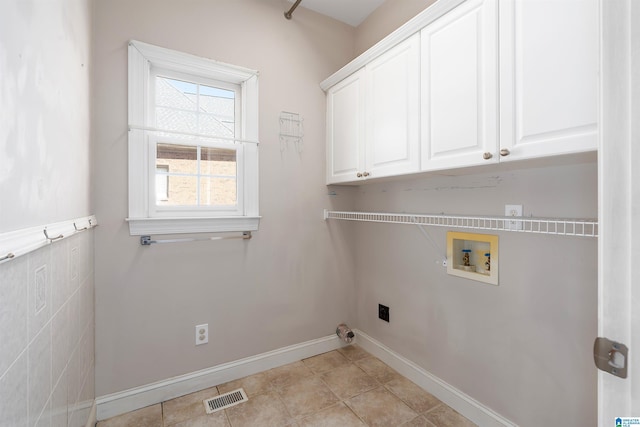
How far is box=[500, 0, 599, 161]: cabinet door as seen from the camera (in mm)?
983

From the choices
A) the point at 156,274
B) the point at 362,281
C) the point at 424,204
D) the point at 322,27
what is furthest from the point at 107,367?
the point at 322,27

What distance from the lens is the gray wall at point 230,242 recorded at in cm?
169

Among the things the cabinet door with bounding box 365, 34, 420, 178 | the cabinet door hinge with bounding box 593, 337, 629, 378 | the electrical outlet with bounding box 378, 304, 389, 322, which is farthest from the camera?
the electrical outlet with bounding box 378, 304, 389, 322

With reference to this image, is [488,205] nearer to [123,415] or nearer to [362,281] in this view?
[362,281]

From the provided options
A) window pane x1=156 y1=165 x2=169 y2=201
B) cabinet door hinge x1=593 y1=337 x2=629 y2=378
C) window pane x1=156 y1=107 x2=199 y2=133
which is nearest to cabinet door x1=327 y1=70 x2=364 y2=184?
window pane x1=156 y1=107 x2=199 y2=133

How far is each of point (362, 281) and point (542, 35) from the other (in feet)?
6.44

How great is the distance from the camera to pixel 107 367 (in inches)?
66.3

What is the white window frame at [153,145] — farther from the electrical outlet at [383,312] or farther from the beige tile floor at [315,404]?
the electrical outlet at [383,312]

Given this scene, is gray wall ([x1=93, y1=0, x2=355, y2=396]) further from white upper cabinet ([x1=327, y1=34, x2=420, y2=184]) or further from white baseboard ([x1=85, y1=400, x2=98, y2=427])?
white upper cabinet ([x1=327, y1=34, x2=420, y2=184])

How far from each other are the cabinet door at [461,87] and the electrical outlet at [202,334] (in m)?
1.72

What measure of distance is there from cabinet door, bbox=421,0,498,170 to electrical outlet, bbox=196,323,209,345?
1.72 meters

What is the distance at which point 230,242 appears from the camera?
205 centimetres

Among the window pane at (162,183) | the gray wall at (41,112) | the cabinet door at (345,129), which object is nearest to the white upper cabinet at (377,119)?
the cabinet door at (345,129)

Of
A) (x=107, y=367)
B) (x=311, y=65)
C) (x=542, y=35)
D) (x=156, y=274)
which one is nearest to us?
(x=542, y=35)
